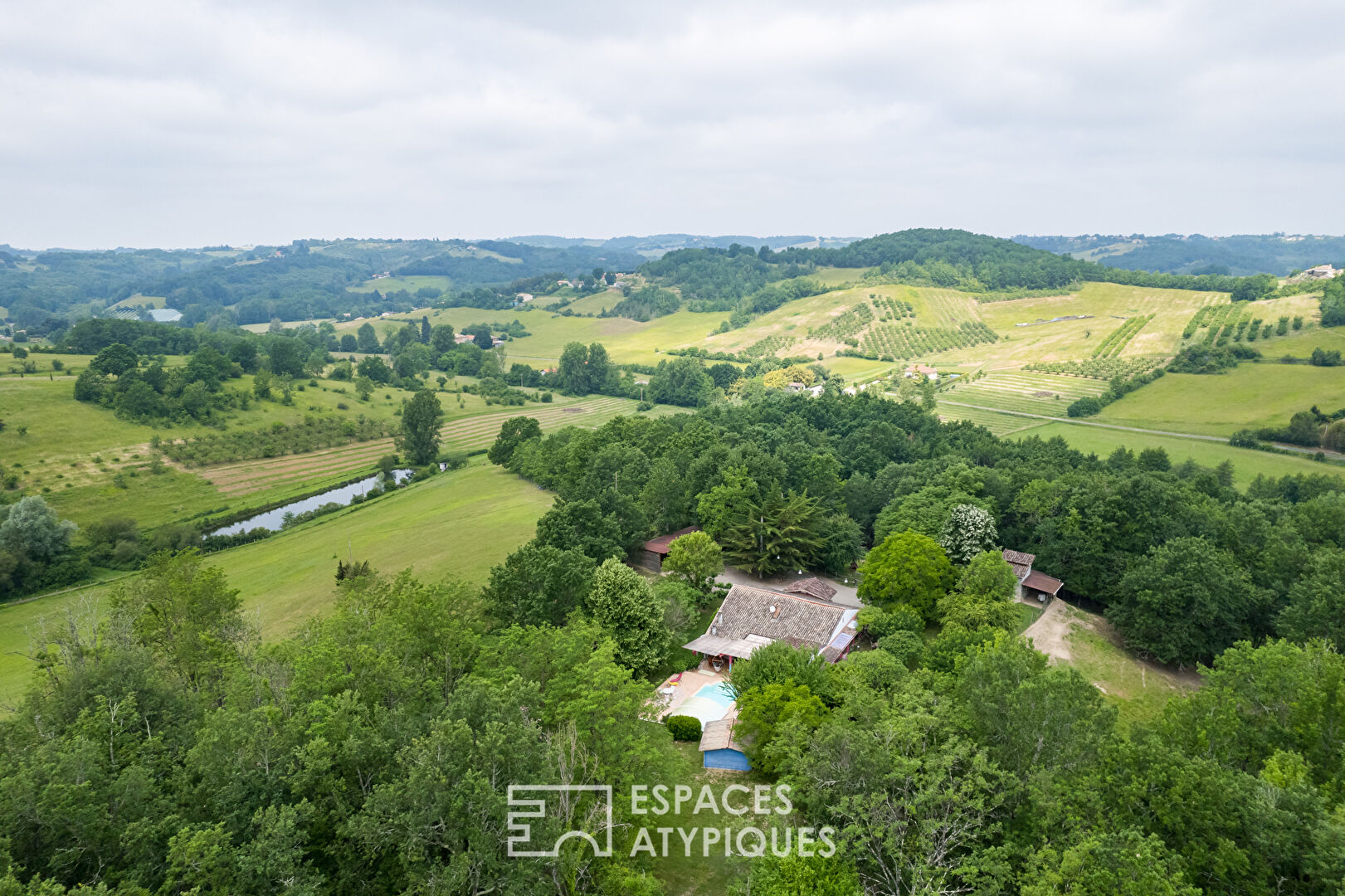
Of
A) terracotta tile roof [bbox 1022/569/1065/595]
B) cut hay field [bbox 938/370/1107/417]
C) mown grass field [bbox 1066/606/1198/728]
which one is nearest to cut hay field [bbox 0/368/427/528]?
terracotta tile roof [bbox 1022/569/1065/595]

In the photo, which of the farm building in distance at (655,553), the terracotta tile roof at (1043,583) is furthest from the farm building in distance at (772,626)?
the terracotta tile roof at (1043,583)

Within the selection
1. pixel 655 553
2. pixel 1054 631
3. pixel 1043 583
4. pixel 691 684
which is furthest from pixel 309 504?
pixel 1054 631

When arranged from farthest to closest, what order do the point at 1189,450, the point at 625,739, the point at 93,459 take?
the point at 1189,450 → the point at 93,459 → the point at 625,739

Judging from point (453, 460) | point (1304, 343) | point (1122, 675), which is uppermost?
point (1304, 343)

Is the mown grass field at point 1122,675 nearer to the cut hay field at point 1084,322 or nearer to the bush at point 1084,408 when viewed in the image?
the bush at point 1084,408

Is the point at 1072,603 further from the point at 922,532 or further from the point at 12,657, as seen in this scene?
the point at 12,657

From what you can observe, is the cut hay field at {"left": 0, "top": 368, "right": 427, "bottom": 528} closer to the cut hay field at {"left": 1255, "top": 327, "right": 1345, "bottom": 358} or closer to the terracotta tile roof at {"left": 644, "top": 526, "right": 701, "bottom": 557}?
the terracotta tile roof at {"left": 644, "top": 526, "right": 701, "bottom": 557}

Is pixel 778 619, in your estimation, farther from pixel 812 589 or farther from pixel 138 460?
pixel 138 460

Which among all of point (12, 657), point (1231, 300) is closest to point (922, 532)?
point (12, 657)
